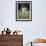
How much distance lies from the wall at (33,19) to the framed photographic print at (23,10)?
8 cm

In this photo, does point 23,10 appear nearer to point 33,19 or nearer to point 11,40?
point 33,19

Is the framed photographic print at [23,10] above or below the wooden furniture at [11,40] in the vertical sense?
above

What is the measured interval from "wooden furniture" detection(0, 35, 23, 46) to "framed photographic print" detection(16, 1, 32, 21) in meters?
0.48

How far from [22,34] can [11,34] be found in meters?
0.29

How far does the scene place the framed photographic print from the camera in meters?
2.56

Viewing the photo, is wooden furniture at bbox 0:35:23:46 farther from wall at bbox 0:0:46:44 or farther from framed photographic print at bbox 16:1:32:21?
framed photographic print at bbox 16:1:32:21

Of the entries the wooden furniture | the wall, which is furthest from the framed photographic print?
the wooden furniture

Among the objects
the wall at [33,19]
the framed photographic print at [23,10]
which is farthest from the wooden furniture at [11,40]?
the framed photographic print at [23,10]

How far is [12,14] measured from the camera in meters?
2.56

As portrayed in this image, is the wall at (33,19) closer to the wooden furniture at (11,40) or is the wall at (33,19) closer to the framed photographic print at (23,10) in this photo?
the framed photographic print at (23,10)

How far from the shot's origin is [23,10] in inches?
101

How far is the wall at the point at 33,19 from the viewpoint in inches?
99.7

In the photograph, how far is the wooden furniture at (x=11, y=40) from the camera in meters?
2.49

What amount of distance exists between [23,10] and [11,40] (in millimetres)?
847
